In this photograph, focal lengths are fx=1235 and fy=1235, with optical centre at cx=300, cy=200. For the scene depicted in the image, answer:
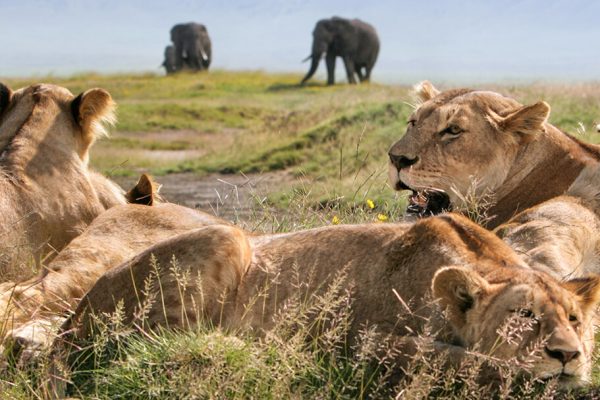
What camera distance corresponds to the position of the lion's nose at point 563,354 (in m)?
4.20

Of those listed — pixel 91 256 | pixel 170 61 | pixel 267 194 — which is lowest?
pixel 170 61

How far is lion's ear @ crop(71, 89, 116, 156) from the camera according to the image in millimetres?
7973

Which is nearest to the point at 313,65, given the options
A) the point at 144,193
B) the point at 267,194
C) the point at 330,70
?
the point at 330,70

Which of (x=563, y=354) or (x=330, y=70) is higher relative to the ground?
(x=563, y=354)

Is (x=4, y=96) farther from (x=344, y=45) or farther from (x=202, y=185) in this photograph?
(x=344, y=45)

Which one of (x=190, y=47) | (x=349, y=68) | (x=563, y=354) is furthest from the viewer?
(x=190, y=47)

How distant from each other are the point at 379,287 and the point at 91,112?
11.5 feet

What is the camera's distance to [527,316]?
173 inches

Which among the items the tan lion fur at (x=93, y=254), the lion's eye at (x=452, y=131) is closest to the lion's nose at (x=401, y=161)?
the lion's eye at (x=452, y=131)

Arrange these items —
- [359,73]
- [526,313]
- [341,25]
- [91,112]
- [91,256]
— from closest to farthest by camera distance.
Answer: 1. [526,313]
2. [91,256]
3. [91,112]
4. [341,25]
5. [359,73]

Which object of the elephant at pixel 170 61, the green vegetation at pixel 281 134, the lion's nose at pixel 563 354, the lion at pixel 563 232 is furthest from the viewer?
the elephant at pixel 170 61

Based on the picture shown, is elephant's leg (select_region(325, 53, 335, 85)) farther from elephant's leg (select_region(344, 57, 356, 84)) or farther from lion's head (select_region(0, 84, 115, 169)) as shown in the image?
lion's head (select_region(0, 84, 115, 169))

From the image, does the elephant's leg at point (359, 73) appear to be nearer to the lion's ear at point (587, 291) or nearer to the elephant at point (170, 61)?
the elephant at point (170, 61)

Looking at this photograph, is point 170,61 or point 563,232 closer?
point 563,232
